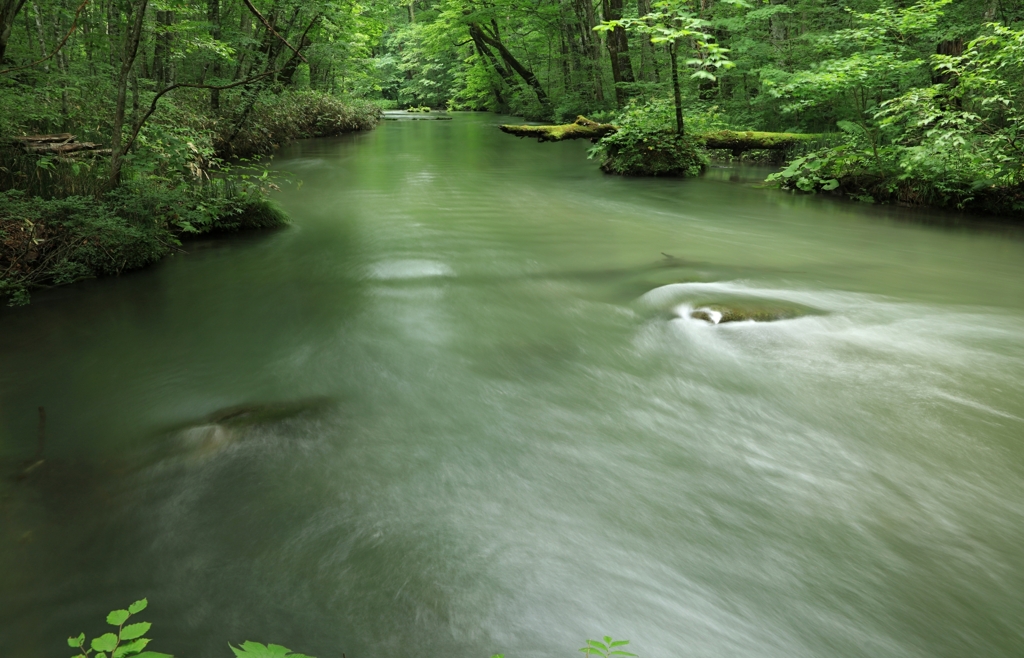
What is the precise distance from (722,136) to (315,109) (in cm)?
1428

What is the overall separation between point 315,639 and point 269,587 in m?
0.36

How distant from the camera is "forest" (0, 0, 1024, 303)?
634 cm

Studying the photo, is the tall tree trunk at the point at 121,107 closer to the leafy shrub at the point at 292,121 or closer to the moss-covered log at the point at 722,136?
the leafy shrub at the point at 292,121

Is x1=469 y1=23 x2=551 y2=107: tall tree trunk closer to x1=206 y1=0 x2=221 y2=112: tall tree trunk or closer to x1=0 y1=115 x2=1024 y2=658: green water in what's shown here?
x1=206 y1=0 x2=221 y2=112: tall tree trunk

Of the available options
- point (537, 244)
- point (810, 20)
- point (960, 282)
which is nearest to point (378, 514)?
point (537, 244)

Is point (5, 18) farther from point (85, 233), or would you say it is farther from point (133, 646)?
point (133, 646)

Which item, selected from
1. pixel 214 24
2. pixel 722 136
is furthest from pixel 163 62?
pixel 722 136

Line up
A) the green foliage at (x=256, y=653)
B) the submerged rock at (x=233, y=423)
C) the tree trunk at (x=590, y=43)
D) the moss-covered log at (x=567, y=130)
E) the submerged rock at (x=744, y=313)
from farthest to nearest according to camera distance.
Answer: the tree trunk at (x=590, y=43) → the moss-covered log at (x=567, y=130) → the submerged rock at (x=744, y=313) → the submerged rock at (x=233, y=423) → the green foliage at (x=256, y=653)

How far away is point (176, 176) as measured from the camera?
779 centimetres

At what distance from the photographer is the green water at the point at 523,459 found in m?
2.37

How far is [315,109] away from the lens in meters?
21.6

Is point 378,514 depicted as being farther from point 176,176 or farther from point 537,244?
point 176,176

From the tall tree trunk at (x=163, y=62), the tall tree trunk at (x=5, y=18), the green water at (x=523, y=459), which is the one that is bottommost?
the green water at (x=523, y=459)

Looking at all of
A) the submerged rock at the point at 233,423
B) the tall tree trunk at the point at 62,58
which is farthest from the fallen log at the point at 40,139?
the submerged rock at the point at 233,423
